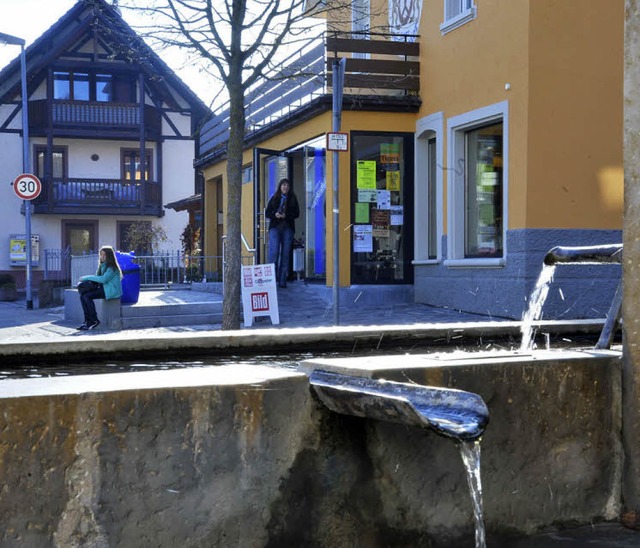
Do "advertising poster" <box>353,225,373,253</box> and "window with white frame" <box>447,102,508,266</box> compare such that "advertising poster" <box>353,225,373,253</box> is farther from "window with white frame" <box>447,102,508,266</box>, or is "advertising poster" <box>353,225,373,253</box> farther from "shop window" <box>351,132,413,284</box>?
"window with white frame" <box>447,102,508,266</box>

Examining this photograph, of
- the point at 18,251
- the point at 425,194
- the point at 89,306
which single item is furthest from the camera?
the point at 18,251

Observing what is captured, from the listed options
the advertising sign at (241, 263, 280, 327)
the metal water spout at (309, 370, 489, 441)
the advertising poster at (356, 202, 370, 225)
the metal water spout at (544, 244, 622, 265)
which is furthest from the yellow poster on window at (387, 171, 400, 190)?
the metal water spout at (309, 370, 489, 441)

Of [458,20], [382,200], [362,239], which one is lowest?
[362,239]

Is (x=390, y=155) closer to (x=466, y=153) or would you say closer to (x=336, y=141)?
(x=466, y=153)

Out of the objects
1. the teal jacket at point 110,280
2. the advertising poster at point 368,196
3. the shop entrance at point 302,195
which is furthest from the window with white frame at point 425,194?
the teal jacket at point 110,280

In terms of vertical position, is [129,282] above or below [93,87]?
below

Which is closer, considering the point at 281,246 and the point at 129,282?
the point at 129,282

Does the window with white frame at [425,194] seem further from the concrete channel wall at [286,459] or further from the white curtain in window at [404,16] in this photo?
the concrete channel wall at [286,459]

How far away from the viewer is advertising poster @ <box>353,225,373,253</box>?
51.9 feet

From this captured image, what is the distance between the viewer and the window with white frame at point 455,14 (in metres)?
14.3

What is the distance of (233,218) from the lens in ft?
41.7

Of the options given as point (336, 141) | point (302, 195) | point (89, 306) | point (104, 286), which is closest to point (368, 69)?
point (302, 195)

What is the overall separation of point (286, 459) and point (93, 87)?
4011 centimetres

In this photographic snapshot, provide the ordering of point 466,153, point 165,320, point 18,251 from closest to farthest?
point 466,153
point 165,320
point 18,251
